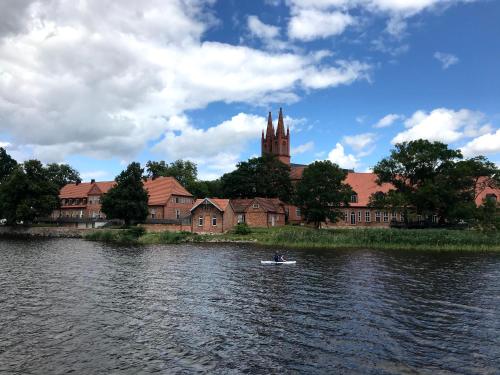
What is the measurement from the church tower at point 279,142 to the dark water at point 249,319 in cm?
8837

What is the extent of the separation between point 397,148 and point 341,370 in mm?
67134

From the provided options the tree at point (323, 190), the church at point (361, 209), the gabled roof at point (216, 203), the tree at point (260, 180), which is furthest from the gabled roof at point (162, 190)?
the tree at point (323, 190)

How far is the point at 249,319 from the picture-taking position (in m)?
21.1

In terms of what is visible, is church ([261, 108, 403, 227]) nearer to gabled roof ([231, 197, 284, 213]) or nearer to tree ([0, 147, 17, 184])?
gabled roof ([231, 197, 284, 213])

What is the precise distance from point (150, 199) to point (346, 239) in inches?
1957

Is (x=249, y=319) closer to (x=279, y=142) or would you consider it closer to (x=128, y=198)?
(x=128, y=198)

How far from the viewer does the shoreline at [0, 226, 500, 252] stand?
5353 cm

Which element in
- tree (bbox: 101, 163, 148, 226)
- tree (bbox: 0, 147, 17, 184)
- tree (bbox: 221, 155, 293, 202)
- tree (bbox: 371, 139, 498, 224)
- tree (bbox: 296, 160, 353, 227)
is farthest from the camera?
tree (bbox: 0, 147, 17, 184)

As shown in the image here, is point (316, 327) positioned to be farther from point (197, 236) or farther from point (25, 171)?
point (25, 171)

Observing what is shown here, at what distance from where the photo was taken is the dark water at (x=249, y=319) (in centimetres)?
1539

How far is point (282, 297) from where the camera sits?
1024 inches

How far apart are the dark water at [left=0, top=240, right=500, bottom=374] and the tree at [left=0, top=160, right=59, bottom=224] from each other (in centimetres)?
5208

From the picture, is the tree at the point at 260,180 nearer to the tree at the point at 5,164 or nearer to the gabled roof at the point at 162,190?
the gabled roof at the point at 162,190

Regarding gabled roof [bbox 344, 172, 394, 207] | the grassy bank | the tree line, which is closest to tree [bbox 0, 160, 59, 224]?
the tree line
